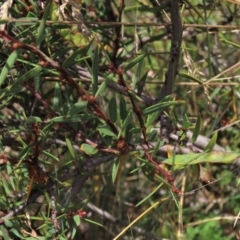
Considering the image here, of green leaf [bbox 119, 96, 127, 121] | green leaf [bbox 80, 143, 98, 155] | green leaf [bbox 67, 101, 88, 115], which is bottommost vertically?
green leaf [bbox 80, 143, 98, 155]

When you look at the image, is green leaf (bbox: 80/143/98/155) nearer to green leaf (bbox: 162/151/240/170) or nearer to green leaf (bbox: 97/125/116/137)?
green leaf (bbox: 97/125/116/137)

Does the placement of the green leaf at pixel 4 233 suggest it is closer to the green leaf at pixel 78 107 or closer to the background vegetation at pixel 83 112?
the background vegetation at pixel 83 112

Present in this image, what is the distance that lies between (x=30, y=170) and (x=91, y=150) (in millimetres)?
146

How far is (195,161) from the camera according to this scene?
42.1 inches

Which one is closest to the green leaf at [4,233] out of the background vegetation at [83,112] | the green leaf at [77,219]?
the background vegetation at [83,112]

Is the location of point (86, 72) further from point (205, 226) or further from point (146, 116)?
point (205, 226)

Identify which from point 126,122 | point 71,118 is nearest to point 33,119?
point 71,118

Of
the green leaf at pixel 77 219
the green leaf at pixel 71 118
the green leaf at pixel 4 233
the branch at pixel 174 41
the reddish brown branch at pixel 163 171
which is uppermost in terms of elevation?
the branch at pixel 174 41

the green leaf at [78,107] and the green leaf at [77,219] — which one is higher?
the green leaf at [78,107]

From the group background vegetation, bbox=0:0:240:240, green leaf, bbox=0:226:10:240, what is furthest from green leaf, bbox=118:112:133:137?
green leaf, bbox=0:226:10:240

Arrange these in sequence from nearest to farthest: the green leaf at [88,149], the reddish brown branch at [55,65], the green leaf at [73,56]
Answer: the reddish brown branch at [55,65] → the green leaf at [73,56] → the green leaf at [88,149]

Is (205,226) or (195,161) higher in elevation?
(195,161)

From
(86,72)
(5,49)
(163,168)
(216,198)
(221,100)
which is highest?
(5,49)

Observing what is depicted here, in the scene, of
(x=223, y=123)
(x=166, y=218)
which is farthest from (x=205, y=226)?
(x=223, y=123)
